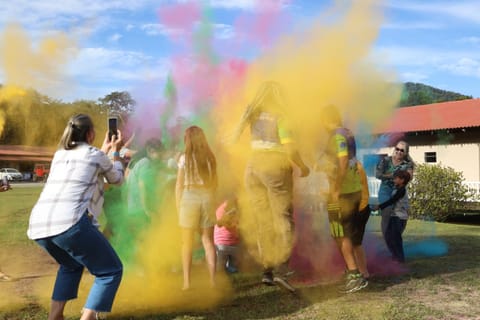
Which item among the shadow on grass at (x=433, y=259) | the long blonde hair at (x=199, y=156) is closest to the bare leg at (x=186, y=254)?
the long blonde hair at (x=199, y=156)

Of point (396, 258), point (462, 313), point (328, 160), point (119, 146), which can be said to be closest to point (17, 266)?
point (119, 146)

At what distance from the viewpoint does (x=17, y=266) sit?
710 cm

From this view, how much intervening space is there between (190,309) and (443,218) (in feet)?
38.5

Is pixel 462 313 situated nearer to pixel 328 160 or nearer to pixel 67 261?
pixel 328 160

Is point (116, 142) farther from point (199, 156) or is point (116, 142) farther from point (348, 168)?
point (348, 168)

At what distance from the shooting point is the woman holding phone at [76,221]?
12.2 ft

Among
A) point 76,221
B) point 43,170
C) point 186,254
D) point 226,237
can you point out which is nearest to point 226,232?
point 226,237

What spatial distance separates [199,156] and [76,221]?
1.78m

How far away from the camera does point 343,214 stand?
5637 millimetres

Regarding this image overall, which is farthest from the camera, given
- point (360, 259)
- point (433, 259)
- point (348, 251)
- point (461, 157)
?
point (461, 157)

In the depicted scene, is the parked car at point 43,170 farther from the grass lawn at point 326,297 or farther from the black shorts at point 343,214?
the black shorts at point 343,214

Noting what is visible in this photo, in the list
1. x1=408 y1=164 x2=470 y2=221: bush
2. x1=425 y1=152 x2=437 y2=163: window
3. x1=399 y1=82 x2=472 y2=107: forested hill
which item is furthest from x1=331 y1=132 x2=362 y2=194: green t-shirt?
x1=425 y1=152 x2=437 y2=163: window

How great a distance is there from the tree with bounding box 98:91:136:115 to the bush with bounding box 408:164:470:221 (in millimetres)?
10738

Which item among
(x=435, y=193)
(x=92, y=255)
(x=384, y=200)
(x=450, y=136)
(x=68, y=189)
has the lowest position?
(x=435, y=193)
